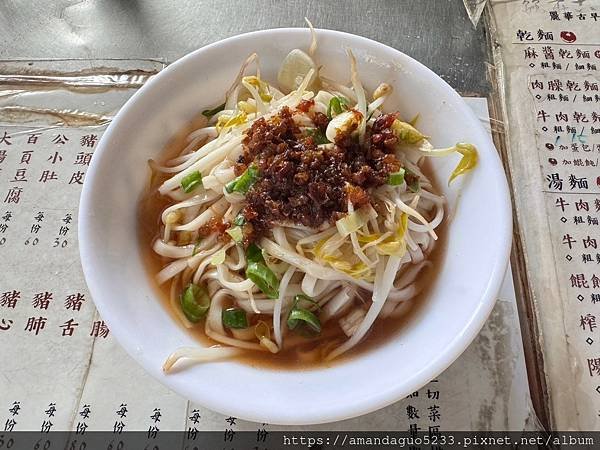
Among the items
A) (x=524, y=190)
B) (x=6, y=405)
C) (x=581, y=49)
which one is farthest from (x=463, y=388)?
(x=581, y=49)

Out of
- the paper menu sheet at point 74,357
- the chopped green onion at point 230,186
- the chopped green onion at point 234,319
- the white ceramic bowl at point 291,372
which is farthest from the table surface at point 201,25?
the chopped green onion at point 234,319

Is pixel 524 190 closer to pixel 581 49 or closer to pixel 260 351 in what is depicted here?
pixel 581 49

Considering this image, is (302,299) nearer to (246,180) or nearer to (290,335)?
(290,335)

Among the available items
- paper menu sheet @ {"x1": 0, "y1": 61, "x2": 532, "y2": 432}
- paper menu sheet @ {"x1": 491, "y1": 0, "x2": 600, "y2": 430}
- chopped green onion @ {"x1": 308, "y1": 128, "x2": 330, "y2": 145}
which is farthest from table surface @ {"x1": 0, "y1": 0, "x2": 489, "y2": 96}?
chopped green onion @ {"x1": 308, "y1": 128, "x2": 330, "y2": 145}

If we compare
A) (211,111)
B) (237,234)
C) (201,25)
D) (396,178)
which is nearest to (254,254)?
(237,234)

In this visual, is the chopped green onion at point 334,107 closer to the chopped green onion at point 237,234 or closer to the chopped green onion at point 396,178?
the chopped green onion at point 396,178

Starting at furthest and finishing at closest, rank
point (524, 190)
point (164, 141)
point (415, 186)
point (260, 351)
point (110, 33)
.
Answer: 1. point (110, 33)
2. point (524, 190)
3. point (164, 141)
4. point (415, 186)
5. point (260, 351)
